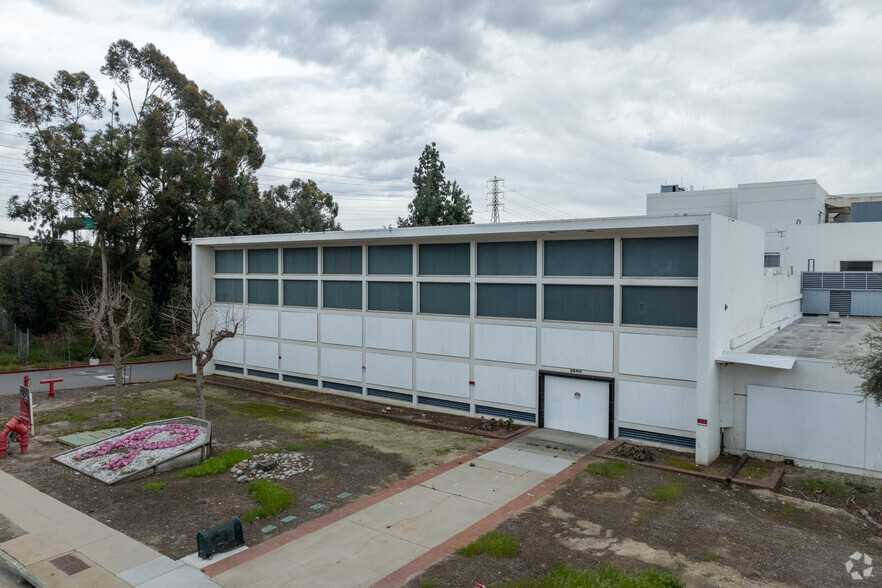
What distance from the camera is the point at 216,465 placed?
1326 centimetres

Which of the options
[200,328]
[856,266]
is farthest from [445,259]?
[856,266]

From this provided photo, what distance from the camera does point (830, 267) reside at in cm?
3238

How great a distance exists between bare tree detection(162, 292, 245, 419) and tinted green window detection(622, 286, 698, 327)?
11.3m

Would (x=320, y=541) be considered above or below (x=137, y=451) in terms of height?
below

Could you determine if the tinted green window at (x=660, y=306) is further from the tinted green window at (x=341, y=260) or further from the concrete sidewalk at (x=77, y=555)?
the concrete sidewalk at (x=77, y=555)

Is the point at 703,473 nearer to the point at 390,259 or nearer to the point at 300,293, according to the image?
the point at 390,259

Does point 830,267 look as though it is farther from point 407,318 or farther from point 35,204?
point 35,204

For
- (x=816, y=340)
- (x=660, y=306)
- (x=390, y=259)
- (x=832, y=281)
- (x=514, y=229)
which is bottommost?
(x=816, y=340)

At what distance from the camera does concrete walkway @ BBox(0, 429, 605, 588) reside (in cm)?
856

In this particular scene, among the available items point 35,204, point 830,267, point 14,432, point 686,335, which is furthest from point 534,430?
point 35,204

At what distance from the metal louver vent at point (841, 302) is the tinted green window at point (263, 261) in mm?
27949

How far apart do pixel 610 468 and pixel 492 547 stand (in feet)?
17.1

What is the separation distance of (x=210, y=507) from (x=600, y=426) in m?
10.4

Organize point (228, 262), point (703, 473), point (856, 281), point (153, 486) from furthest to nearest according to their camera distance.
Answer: point (856, 281), point (228, 262), point (703, 473), point (153, 486)
